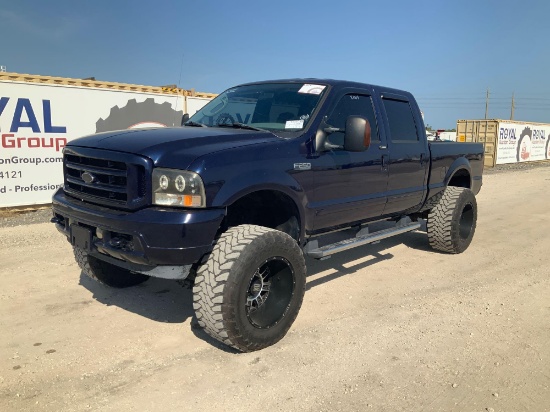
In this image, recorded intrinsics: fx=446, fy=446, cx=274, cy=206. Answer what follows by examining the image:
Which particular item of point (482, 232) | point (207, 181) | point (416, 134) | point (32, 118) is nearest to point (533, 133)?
point (482, 232)

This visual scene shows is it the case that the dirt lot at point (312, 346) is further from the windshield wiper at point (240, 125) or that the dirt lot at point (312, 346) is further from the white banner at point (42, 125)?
the white banner at point (42, 125)

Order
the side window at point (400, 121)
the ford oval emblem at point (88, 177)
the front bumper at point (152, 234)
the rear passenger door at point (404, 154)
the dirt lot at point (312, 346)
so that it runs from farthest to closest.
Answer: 1. the side window at point (400, 121)
2. the rear passenger door at point (404, 154)
3. the ford oval emblem at point (88, 177)
4. the front bumper at point (152, 234)
5. the dirt lot at point (312, 346)

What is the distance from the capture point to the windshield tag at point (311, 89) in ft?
13.7

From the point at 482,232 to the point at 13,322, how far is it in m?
6.89

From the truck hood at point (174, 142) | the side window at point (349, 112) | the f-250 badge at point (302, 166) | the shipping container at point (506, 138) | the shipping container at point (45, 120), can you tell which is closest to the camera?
the truck hood at point (174, 142)

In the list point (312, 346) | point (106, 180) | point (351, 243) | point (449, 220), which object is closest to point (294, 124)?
point (351, 243)

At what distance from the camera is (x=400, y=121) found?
5.18m

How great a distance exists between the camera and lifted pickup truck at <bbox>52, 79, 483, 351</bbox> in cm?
300

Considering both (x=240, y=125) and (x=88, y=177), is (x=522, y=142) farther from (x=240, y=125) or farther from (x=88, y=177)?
(x=88, y=177)

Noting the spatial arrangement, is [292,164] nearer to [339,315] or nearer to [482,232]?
[339,315]

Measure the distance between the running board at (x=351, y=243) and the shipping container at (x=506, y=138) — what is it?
744 inches

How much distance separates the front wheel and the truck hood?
64cm

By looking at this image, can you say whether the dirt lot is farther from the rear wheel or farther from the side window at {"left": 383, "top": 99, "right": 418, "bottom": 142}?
the side window at {"left": 383, "top": 99, "right": 418, "bottom": 142}

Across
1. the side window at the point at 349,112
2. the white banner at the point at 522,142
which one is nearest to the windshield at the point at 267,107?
the side window at the point at 349,112
